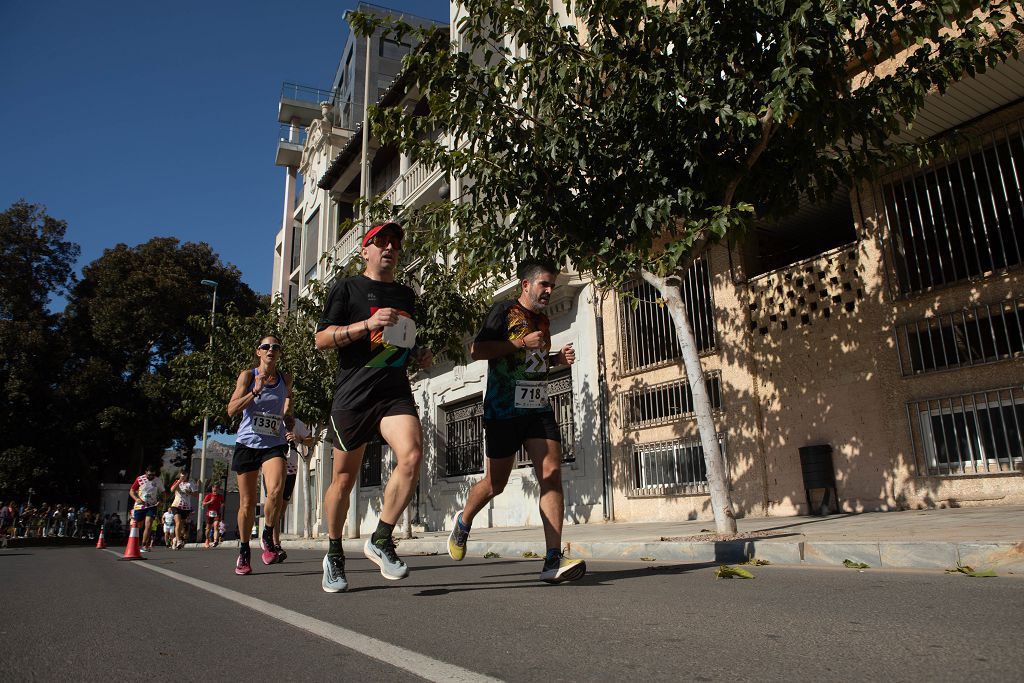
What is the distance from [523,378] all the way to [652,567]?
191 centimetres

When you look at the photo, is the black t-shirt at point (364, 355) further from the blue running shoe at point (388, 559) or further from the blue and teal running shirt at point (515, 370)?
the blue running shoe at point (388, 559)

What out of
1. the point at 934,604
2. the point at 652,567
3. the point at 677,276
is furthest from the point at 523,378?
the point at 677,276

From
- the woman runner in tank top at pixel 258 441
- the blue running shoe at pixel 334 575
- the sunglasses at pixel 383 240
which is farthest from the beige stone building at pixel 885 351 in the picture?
the blue running shoe at pixel 334 575

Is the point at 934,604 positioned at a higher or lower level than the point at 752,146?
lower

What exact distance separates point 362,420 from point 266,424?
246cm

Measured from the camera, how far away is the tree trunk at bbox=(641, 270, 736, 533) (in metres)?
6.88

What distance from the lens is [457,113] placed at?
771 cm

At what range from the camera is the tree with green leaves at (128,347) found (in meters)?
30.5

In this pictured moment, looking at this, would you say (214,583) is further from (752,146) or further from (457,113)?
(752,146)

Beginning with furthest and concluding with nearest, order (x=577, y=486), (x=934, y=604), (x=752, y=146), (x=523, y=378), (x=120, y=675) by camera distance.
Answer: (x=577, y=486) < (x=752, y=146) < (x=523, y=378) < (x=934, y=604) < (x=120, y=675)

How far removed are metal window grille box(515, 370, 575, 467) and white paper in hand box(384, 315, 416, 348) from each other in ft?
32.8

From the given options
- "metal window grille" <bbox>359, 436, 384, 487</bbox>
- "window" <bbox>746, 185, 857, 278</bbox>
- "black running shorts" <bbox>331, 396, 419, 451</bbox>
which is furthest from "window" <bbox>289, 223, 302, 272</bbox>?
"black running shorts" <bbox>331, 396, 419, 451</bbox>

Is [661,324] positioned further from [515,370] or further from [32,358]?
[32,358]

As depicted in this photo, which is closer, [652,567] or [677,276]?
[652,567]
